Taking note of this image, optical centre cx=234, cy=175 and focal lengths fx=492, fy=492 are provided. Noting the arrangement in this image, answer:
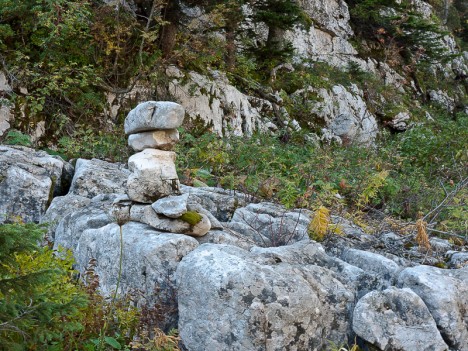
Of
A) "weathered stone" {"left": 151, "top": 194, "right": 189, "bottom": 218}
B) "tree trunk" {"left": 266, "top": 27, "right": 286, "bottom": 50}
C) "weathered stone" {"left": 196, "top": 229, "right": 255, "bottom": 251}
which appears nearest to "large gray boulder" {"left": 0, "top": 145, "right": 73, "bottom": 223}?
"weathered stone" {"left": 151, "top": 194, "right": 189, "bottom": 218}

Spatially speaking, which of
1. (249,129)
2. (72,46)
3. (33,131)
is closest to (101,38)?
(72,46)

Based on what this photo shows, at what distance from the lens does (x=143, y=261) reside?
466cm

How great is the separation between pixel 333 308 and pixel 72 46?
864 cm

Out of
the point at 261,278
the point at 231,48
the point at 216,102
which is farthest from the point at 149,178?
the point at 231,48

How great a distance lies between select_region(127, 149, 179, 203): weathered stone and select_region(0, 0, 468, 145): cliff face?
5.45 meters

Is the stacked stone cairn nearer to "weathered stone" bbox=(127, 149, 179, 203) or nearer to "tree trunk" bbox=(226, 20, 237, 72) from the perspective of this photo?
"weathered stone" bbox=(127, 149, 179, 203)

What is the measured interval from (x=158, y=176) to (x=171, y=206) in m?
0.54

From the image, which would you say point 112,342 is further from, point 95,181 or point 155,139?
point 95,181

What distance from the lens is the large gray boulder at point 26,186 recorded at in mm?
6766

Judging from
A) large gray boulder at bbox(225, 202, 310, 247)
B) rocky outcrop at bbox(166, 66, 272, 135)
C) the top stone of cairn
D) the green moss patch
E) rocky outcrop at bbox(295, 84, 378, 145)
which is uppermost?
the top stone of cairn

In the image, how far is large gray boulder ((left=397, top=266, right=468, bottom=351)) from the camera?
14.3ft

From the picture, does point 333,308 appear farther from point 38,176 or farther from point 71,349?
point 38,176

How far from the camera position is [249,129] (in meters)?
13.4

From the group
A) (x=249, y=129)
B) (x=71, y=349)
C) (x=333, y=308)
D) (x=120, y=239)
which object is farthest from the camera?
(x=249, y=129)
